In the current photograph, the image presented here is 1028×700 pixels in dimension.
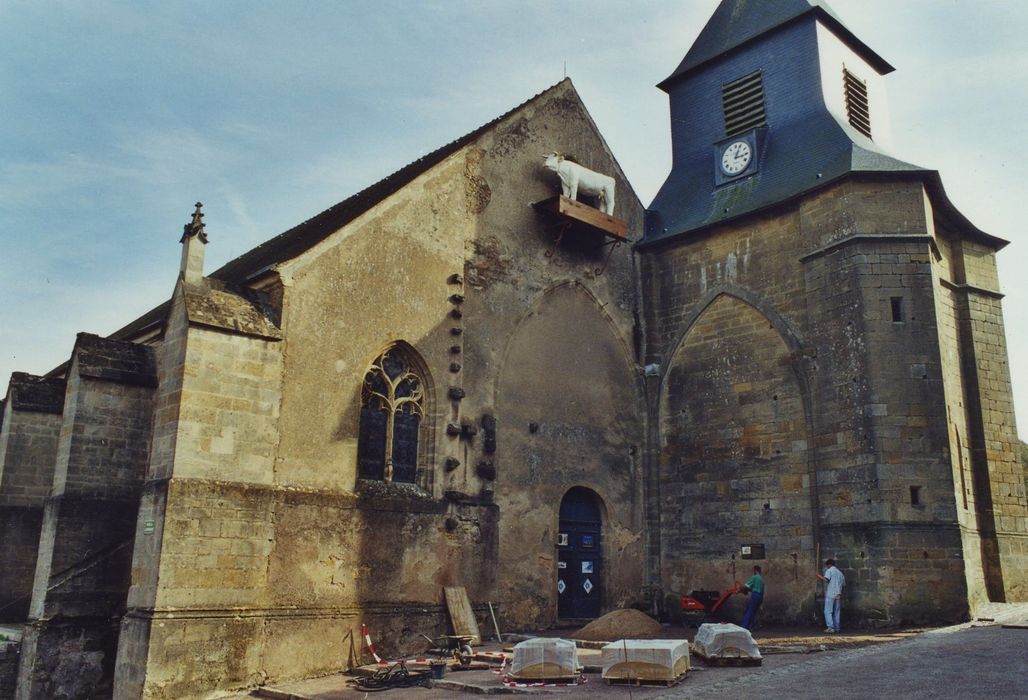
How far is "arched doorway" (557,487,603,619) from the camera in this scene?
51.2 feet

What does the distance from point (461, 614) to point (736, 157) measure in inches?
440

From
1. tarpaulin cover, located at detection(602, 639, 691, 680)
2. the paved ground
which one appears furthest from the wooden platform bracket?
tarpaulin cover, located at detection(602, 639, 691, 680)

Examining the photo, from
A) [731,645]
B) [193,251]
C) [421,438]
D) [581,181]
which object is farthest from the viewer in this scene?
[581,181]

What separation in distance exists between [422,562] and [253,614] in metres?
2.83

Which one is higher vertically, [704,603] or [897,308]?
[897,308]

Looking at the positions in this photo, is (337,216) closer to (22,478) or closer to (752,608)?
(22,478)

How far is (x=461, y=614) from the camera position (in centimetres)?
1352

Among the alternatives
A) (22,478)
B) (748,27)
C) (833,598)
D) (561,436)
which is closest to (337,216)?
(561,436)

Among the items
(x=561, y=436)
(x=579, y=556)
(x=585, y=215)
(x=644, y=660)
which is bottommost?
(x=644, y=660)

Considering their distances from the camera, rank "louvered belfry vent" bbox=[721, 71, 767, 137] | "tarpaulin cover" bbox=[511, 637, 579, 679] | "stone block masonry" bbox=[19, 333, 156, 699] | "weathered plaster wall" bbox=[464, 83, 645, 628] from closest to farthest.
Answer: "tarpaulin cover" bbox=[511, 637, 579, 679], "stone block masonry" bbox=[19, 333, 156, 699], "weathered plaster wall" bbox=[464, 83, 645, 628], "louvered belfry vent" bbox=[721, 71, 767, 137]

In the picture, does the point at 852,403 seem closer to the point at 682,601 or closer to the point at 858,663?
the point at 682,601

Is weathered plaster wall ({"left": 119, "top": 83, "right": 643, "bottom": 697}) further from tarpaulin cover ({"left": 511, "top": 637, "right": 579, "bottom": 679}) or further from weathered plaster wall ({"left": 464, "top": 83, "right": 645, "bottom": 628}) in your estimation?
tarpaulin cover ({"left": 511, "top": 637, "right": 579, "bottom": 679})

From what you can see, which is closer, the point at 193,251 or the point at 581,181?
the point at 193,251

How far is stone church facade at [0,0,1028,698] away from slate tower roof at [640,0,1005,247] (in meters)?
0.10
